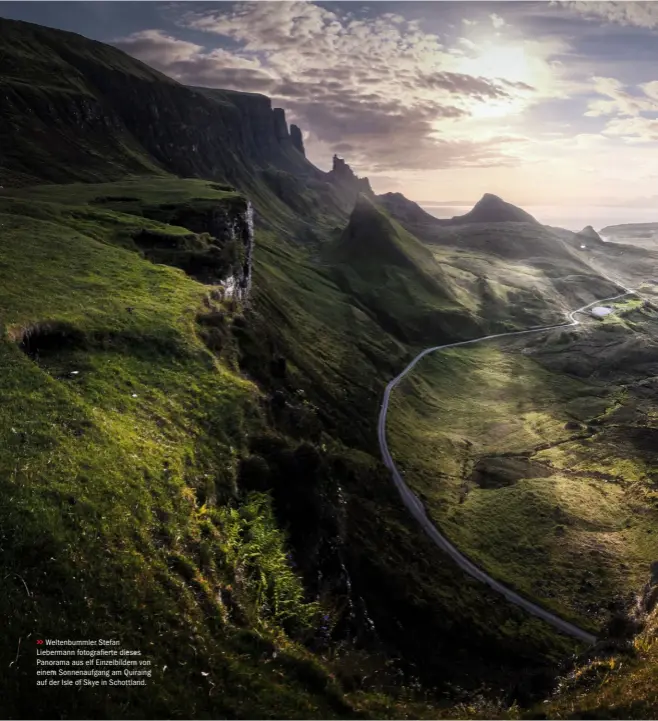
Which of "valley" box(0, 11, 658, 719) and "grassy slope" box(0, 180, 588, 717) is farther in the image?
"valley" box(0, 11, 658, 719)

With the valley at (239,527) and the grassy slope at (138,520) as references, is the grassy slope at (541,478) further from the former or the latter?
the grassy slope at (138,520)

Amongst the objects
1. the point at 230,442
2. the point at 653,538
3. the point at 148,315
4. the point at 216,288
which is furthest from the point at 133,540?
the point at 653,538

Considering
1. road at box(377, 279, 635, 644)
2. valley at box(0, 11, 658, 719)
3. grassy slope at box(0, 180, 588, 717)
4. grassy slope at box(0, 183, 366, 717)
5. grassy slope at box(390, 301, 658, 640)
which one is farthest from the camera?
→ grassy slope at box(390, 301, 658, 640)

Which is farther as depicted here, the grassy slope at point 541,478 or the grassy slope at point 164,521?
the grassy slope at point 541,478

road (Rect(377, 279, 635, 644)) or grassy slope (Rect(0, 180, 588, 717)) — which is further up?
grassy slope (Rect(0, 180, 588, 717))

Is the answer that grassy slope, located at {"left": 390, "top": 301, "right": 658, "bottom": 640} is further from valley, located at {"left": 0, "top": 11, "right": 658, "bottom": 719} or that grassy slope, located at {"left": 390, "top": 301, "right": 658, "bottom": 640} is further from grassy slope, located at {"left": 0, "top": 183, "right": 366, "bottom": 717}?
grassy slope, located at {"left": 0, "top": 183, "right": 366, "bottom": 717}

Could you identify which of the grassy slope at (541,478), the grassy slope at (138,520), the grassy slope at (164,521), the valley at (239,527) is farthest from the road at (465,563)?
the grassy slope at (138,520)

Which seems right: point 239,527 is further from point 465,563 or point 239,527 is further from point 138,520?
point 465,563

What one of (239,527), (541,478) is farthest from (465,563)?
Result: (239,527)

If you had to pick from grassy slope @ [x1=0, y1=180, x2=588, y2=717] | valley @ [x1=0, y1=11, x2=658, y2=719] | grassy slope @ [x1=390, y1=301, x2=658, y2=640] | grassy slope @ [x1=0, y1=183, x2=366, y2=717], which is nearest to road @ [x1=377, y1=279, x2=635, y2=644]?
valley @ [x1=0, y1=11, x2=658, y2=719]
